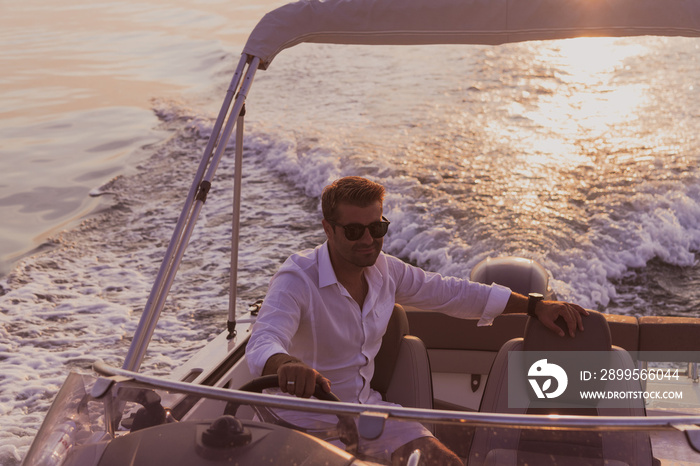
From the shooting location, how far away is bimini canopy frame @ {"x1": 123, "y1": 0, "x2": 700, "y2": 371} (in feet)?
8.57

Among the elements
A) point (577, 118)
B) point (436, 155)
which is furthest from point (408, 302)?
point (577, 118)

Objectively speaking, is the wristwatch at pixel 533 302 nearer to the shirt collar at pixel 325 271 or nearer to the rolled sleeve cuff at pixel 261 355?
the shirt collar at pixel 325 271

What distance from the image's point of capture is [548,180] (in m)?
10.6

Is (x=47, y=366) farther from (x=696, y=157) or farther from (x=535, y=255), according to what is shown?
(x=696, y=157)

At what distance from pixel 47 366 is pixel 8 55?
13.6 metres

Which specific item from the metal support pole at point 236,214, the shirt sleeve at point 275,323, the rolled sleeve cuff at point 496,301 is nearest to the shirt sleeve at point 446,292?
the rolled sleeve cuff at point 496,301

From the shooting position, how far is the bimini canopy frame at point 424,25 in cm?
261

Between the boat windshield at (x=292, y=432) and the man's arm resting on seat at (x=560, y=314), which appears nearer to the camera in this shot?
the boat windshield at (x=292, y=432)

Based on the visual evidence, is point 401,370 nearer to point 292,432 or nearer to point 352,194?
point 352,194

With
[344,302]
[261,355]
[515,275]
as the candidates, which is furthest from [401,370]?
[515,275]

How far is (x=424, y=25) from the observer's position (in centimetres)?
275

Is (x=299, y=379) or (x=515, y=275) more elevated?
(x=299, y=379)

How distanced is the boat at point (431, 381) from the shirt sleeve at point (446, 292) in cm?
10

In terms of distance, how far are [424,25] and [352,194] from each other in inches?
33.1
